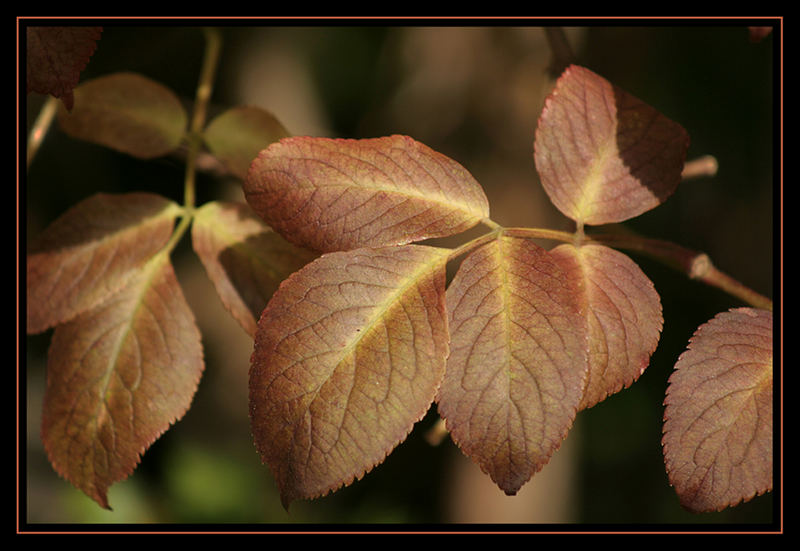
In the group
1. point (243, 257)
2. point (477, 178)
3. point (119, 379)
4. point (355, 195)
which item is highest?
point (355, 195)

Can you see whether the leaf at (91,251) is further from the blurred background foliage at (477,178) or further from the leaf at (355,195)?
the blurred background foliage at (477,178)

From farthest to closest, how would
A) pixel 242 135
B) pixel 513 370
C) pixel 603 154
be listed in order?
pixel 242 135, pixel 603 154, pixel 513 370

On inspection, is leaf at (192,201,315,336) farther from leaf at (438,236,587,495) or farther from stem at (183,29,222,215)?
leaf at (438,236,587,495)

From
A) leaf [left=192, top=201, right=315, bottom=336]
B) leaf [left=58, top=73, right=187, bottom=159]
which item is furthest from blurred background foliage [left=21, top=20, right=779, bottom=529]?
leaf [left=192, top=201, right=315, bottom=336]

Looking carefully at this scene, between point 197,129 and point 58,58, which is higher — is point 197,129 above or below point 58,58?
below

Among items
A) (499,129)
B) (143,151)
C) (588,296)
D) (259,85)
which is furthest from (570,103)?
(259,85)

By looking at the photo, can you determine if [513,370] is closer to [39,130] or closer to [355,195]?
[355,195]

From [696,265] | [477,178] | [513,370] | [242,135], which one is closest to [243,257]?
[242,135]

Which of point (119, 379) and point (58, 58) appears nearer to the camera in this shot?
point (58, 58)
